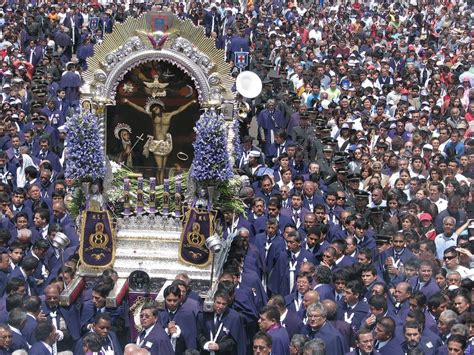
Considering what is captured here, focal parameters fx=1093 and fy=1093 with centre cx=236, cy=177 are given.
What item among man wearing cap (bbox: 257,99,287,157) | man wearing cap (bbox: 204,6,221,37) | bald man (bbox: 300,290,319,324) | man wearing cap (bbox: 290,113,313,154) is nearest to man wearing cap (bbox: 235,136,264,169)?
man wearing cap (bbox: 290,113,313,154)

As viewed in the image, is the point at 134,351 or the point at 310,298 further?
the point at 310,298

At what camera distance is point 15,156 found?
2031 centimetres

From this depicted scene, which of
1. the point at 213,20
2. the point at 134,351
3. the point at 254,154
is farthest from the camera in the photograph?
the point at 213,20

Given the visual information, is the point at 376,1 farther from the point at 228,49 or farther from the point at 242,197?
the point at 242,197

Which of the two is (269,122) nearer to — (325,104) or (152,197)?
(325,104)

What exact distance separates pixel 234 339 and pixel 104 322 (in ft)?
6.24

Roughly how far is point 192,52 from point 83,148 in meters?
2.38

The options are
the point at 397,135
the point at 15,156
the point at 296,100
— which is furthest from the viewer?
the point at 296,100

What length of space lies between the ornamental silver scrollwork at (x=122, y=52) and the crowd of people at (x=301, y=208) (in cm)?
195

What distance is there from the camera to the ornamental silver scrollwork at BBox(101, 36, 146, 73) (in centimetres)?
1669

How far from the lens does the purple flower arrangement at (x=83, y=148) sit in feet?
51.5

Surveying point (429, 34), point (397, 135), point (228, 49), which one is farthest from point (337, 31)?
point (397, 135)

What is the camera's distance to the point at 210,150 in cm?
1574

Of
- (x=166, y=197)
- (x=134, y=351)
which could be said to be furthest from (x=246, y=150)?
(x=134, y=351)
